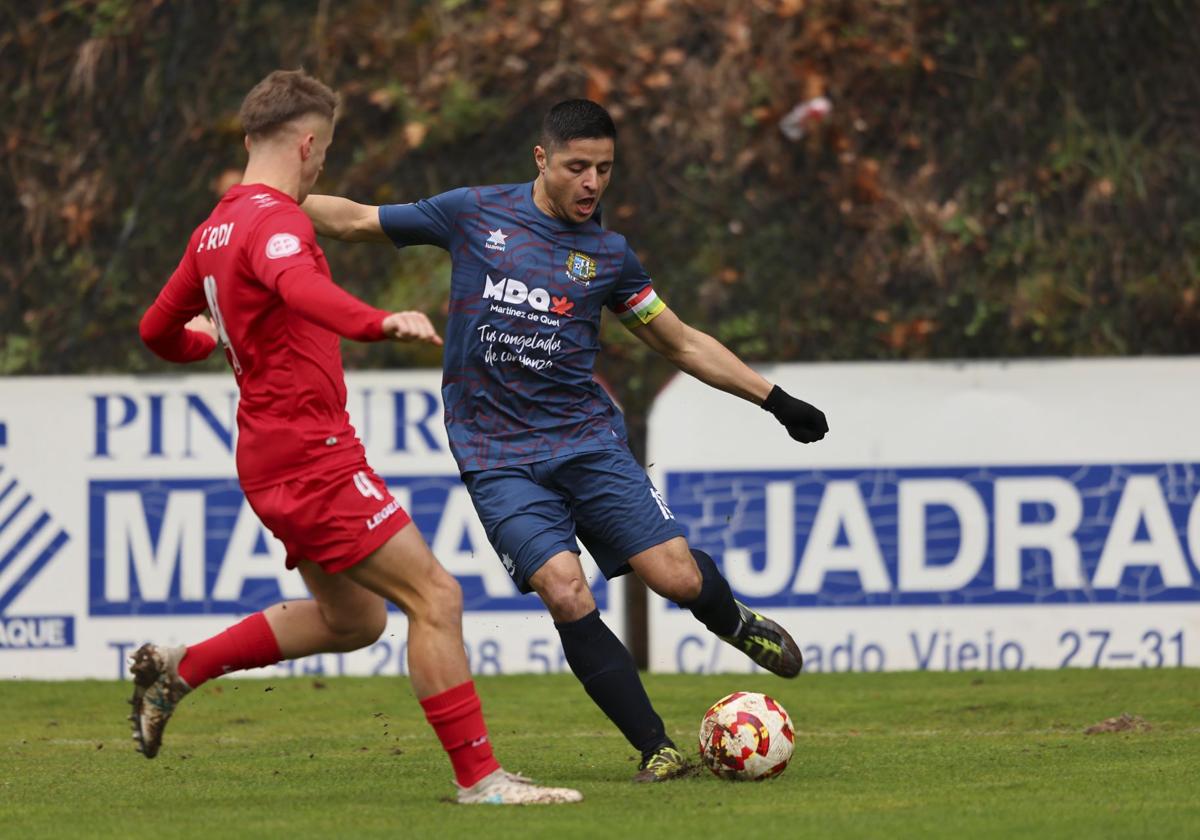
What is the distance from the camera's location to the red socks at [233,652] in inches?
237

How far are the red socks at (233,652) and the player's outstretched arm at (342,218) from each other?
1.38 m

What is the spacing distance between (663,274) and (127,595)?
13.9ft

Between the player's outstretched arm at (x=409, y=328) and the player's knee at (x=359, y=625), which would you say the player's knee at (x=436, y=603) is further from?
the player's outstretched arm at (x=409, y=328)

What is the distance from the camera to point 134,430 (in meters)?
10.5

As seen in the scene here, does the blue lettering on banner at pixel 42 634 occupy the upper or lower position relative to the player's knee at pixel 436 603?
lower

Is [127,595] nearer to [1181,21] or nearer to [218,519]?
[218,519]

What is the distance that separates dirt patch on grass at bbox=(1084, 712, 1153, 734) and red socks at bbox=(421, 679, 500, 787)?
124 inches

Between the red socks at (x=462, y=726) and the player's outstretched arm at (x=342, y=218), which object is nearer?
the red socks at (x=462, y=726)

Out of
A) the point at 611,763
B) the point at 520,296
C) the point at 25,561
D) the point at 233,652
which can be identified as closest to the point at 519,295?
the point at 520,296

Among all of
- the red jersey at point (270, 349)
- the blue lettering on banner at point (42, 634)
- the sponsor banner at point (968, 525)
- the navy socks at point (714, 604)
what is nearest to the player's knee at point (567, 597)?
the navy socks at point (714, 604)

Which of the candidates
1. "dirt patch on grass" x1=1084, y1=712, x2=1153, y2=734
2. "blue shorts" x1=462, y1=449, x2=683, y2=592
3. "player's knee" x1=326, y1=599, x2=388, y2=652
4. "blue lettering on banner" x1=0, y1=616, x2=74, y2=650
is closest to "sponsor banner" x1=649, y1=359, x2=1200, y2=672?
"dirt patch on grass" x1=1084, y1=712, x2=1153, y2=734

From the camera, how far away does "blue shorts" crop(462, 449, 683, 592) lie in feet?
20.7

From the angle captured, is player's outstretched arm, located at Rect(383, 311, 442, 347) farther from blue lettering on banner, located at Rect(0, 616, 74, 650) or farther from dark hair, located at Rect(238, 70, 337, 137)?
blue lettering on banner, located at Rect(0, 616, 74, 650)

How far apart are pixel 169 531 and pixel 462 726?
17.2 ft
